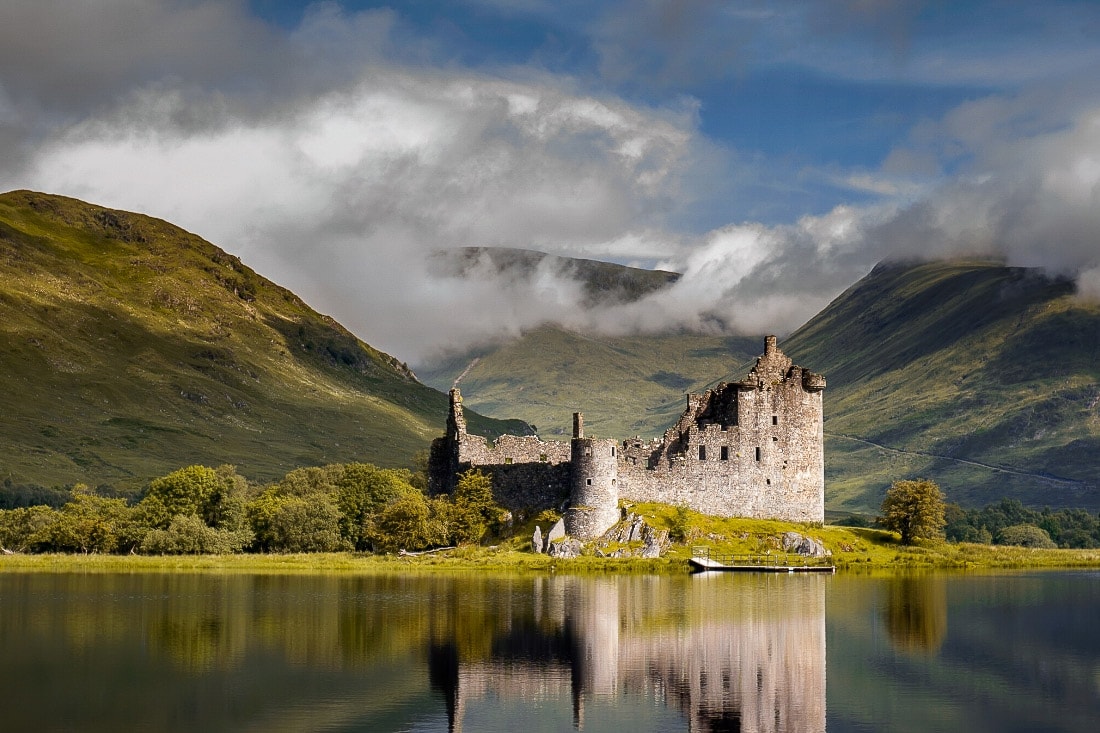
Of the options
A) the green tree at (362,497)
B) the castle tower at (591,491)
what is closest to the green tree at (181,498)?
the green tree at (362,497)

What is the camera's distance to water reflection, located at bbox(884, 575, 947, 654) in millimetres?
52469

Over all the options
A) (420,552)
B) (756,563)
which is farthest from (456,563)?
(756,563)

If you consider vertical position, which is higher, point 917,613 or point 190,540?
point 190,540

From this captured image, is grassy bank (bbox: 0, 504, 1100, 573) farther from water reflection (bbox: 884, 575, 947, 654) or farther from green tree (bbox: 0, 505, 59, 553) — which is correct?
water reflection (bbox: 884, 575, 947, 654)

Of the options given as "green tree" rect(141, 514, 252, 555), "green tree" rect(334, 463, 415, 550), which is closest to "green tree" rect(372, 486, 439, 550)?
"green tree" rect(334, 463, 415, 550)

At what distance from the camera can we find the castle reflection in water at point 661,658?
3878cm

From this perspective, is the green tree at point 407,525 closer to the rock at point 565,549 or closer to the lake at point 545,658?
the rock at point 565,549

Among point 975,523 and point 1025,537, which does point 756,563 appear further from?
point 975,523

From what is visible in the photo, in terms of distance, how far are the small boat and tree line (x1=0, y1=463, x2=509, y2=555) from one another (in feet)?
45.9

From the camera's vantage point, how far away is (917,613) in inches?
2420

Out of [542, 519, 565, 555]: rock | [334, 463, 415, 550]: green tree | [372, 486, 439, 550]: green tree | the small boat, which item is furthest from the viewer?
[334, 463, 415, 550]: green tree

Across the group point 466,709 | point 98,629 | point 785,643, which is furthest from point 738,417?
point 466,709

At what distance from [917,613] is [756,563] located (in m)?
24.8

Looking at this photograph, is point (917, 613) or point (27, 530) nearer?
point (917, 613)
